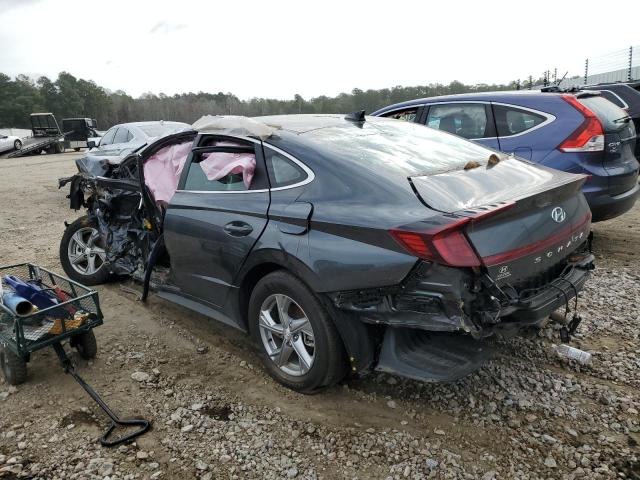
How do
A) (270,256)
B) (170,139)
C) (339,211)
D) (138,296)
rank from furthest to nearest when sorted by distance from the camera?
(138,296) → (170,139) → (270,256) → (339,211)

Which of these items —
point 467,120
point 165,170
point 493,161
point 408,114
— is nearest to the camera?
point 493,161

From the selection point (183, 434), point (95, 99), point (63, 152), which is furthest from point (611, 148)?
point (95, 99)

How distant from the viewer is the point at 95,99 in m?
70.1

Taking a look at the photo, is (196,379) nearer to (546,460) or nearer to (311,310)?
(311,310)

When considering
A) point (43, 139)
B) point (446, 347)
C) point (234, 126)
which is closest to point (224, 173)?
point (234, 126)

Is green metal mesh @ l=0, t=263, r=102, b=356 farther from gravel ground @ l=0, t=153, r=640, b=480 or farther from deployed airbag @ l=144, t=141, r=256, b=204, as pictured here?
deployed airbag @ l=144, t=141, r=256, b=204

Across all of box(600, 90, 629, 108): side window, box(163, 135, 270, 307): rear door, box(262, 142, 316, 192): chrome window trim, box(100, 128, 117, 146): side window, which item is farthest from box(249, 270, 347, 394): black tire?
box(100, 128, 117, 146): side window

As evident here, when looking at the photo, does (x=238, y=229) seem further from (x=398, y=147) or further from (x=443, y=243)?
(x=443, y=243)

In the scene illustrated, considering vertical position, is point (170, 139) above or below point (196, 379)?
above

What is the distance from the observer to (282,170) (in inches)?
121

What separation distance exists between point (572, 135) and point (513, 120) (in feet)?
2.18

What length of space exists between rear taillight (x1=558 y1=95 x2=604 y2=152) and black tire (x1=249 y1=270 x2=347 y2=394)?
11.4 ft

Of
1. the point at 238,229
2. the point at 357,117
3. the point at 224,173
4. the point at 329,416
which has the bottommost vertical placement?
the point at 329,416

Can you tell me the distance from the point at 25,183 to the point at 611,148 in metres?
15.4
